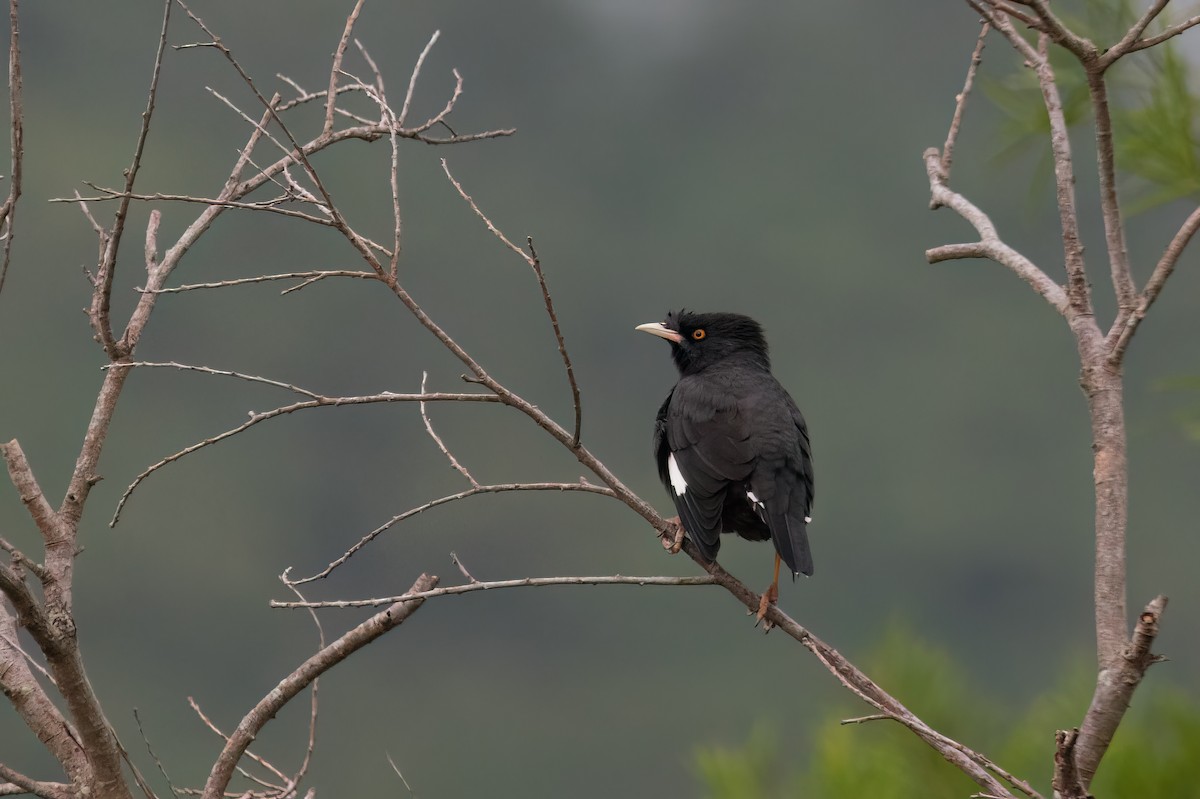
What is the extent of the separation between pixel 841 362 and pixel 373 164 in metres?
27.1

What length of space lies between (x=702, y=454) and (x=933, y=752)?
174cm

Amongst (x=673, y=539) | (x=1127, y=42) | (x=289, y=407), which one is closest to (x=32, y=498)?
(x=289, y=407)

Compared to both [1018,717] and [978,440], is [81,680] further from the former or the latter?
[978,440]

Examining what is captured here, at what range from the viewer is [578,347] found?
189 ft

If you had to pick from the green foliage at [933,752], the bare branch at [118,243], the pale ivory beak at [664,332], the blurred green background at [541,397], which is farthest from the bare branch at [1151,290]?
the blurred green background at [541,397]

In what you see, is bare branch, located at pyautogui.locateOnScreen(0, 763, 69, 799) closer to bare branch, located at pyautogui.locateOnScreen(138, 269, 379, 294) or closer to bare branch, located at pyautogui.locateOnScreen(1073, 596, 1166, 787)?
bare branch, located at pyautogui.locateOnScreen(138, 269, 379, 294)

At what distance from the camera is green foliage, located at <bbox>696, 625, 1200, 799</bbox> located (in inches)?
202

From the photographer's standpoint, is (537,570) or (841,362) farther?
(841,362)

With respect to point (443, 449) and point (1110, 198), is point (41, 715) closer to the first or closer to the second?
point (443, 449)

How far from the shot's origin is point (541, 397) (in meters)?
56.2

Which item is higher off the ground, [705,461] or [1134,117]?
[1134,117]

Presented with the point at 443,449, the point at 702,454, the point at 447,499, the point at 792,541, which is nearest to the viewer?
the point at 447,499

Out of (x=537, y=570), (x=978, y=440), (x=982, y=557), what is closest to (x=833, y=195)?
(x=978, y=440)

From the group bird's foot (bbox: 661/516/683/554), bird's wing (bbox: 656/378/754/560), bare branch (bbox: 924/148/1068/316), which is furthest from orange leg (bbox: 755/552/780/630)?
bare branch (bbox: 924/148/1068/316)
